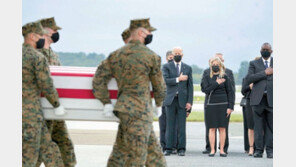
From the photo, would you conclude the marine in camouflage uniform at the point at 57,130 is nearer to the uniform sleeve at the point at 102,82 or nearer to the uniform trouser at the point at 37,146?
the uniform trouser at the point at 37,146

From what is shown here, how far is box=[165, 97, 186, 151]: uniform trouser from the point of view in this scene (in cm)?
1084

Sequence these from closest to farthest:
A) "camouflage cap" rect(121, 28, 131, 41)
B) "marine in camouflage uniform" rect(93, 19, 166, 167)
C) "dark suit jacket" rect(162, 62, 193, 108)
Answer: "marine in camouflage uniform" rect(93, 19, 166, 167) < "camouflage cap" rect(121, 28, 131, 41) < "dark suit jacket" rect(162, 62, 193, 108)

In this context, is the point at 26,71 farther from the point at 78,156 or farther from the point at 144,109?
the point at 78,156

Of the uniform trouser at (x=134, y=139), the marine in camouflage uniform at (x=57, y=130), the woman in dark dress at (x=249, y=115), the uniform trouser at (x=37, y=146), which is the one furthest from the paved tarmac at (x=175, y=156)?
the uniform trouser at (x=134, y=139)

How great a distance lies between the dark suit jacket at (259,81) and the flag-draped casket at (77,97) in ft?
13.4

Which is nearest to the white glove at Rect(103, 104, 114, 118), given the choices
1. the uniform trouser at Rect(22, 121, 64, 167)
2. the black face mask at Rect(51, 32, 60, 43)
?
the uniform trouser at Rect(22, 121, 64, 167)

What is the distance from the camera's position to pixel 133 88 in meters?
6.76

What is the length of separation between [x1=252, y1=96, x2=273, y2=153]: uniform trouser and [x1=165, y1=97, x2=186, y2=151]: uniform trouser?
1.16 meters

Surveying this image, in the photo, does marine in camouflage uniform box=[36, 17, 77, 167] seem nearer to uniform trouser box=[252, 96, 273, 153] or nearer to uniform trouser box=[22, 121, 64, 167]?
uniform trouser box=[22, 121, 64, 167]

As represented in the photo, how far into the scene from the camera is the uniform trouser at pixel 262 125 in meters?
10.6

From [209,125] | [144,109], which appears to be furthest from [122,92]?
[209,125]

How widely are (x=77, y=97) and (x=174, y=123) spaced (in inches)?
165

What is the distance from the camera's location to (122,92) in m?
6.83

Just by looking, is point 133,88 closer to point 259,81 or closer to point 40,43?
point 40,43
